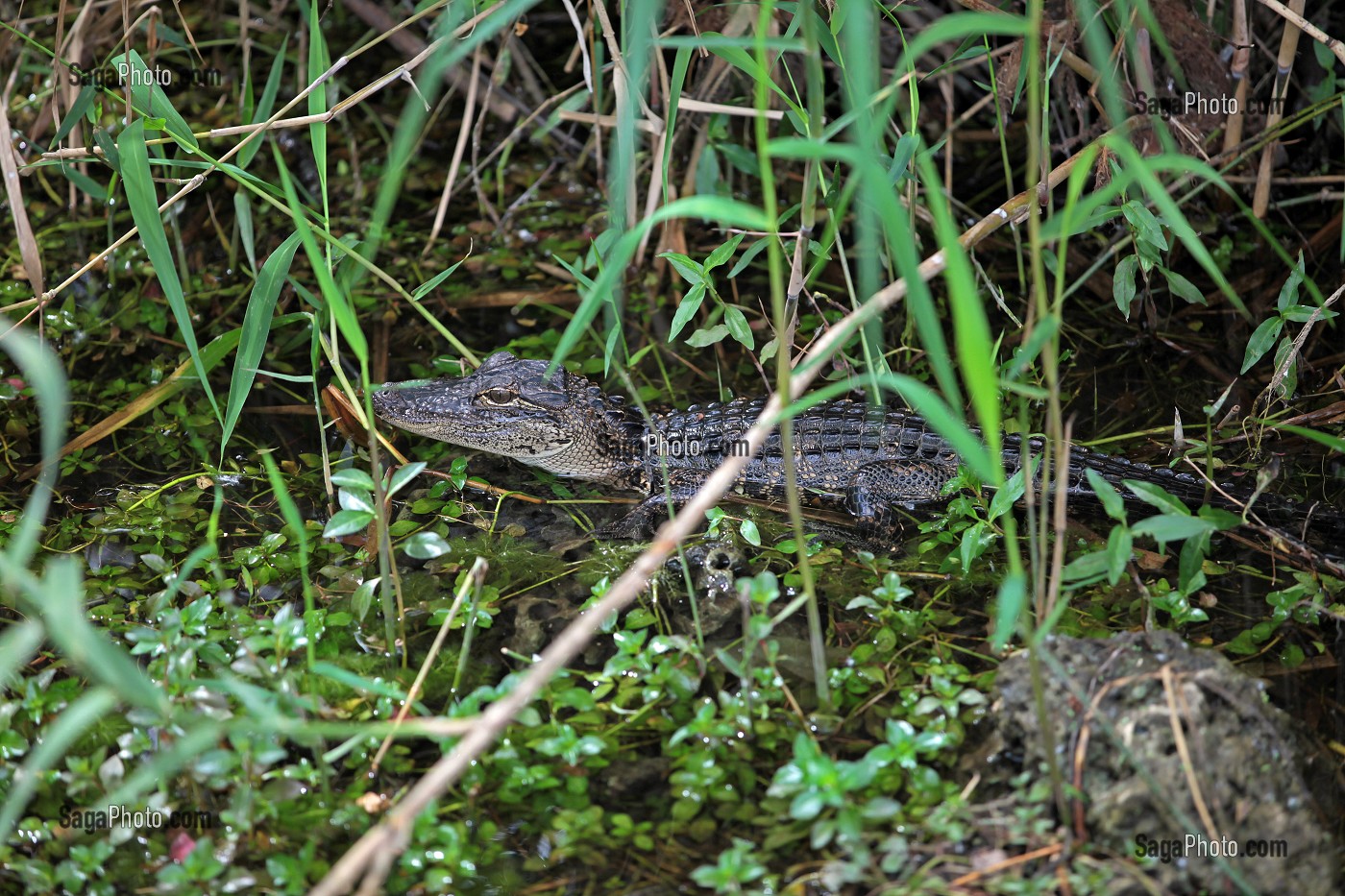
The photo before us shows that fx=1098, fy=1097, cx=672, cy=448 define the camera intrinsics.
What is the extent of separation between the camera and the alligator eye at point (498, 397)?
3811mm

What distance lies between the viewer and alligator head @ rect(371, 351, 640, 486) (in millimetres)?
3760

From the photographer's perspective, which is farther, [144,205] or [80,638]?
[144,205]

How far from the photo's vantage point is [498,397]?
3.82m

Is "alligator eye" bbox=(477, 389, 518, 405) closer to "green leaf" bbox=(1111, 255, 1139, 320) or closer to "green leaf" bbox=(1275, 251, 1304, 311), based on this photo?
"green leaf" bbox=(1111, 255, 1139, 320)

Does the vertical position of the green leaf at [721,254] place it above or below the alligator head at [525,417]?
above

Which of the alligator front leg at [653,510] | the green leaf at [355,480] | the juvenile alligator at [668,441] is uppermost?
the green leaf at [355,480]

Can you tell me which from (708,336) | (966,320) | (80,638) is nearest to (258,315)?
(708,336)

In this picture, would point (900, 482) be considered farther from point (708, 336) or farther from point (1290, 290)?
point (1290, 290)

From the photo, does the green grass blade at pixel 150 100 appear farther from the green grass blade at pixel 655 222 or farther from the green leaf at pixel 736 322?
the green leaf at pixel 736 322

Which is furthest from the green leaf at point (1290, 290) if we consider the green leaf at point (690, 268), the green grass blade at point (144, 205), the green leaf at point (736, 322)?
the green grass blade at point (144, 205)

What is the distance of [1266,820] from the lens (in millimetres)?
2172

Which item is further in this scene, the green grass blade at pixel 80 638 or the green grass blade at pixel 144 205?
the green grass blade at pixel 144 205

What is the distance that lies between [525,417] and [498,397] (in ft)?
0.38

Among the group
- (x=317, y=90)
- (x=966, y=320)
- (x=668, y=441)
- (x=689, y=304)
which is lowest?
(x=668, y=441)
